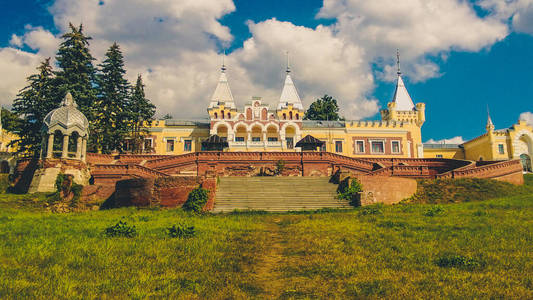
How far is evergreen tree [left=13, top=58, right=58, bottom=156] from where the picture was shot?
113 feet

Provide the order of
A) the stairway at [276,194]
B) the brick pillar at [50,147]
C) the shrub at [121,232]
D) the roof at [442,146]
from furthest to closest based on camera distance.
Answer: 1. the roof at [442,146]
2. the brick pillar at [50,147]
3. the stairway at [276,194]
4. the shrub at [121,232]

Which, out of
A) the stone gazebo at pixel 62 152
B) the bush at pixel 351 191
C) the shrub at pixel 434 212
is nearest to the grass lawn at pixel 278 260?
the shrub at pixel 434 212

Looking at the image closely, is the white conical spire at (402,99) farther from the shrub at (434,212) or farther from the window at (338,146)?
the shrub at (434,212)

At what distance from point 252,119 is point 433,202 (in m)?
30.7

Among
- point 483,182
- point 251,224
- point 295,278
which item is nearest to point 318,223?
point 251,224

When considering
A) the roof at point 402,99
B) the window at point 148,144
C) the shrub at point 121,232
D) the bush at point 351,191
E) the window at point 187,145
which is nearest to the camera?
the shrub at point 121,232

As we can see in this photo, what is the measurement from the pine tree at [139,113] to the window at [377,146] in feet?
98.8

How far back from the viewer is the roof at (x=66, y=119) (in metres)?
28.5

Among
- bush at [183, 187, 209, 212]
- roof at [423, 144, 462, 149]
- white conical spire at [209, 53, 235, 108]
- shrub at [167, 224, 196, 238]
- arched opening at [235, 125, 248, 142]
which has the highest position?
white conical spire at [209, 53, 235, 108]

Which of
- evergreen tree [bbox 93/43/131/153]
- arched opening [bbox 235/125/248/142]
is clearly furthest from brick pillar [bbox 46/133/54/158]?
arched opening [bbox 235/125/248/142]

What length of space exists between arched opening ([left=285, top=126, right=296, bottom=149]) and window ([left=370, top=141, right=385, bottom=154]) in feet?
36.9

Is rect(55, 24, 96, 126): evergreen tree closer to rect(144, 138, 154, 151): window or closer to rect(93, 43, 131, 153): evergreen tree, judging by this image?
rect(93, 43, 131, 153): evergreen tree

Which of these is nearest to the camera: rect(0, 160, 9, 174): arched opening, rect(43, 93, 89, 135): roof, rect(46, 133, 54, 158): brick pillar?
rect(46, 133, 54, 158): brick pillar

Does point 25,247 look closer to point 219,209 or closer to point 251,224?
point 251,224
